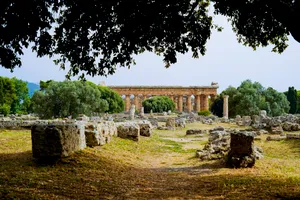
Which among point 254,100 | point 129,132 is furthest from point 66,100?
point 254,100

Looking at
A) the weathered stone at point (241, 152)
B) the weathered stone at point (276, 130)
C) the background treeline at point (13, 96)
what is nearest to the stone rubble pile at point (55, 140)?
the weathered stone at point (241, 152)

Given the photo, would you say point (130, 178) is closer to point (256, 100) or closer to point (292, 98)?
point (256, 100)

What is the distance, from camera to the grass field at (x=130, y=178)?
7312 millimetres

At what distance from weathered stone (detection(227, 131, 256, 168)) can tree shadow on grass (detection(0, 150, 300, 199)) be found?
2.08 feet

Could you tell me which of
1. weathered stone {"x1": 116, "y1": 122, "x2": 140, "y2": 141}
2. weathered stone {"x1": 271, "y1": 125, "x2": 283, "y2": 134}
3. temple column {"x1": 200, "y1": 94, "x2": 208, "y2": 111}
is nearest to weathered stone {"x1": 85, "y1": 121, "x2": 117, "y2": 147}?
weathered stone {"x1": 116, "y1": 122, "x2": 140, "y2": 141}

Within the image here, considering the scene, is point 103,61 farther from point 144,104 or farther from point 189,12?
point 144,104

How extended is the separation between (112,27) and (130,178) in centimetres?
384

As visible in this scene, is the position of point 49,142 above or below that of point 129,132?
above

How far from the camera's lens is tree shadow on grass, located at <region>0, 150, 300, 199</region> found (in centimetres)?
724

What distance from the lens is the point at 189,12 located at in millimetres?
10023

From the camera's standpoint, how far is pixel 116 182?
334 inches

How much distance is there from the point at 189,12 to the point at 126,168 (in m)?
4.53

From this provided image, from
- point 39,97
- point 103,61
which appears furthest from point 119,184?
point 39,97

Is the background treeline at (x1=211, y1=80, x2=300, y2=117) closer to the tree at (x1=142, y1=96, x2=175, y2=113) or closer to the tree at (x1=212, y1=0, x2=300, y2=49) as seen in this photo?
the tree at (x1=142, y1=96, x2=175, y2=113)
